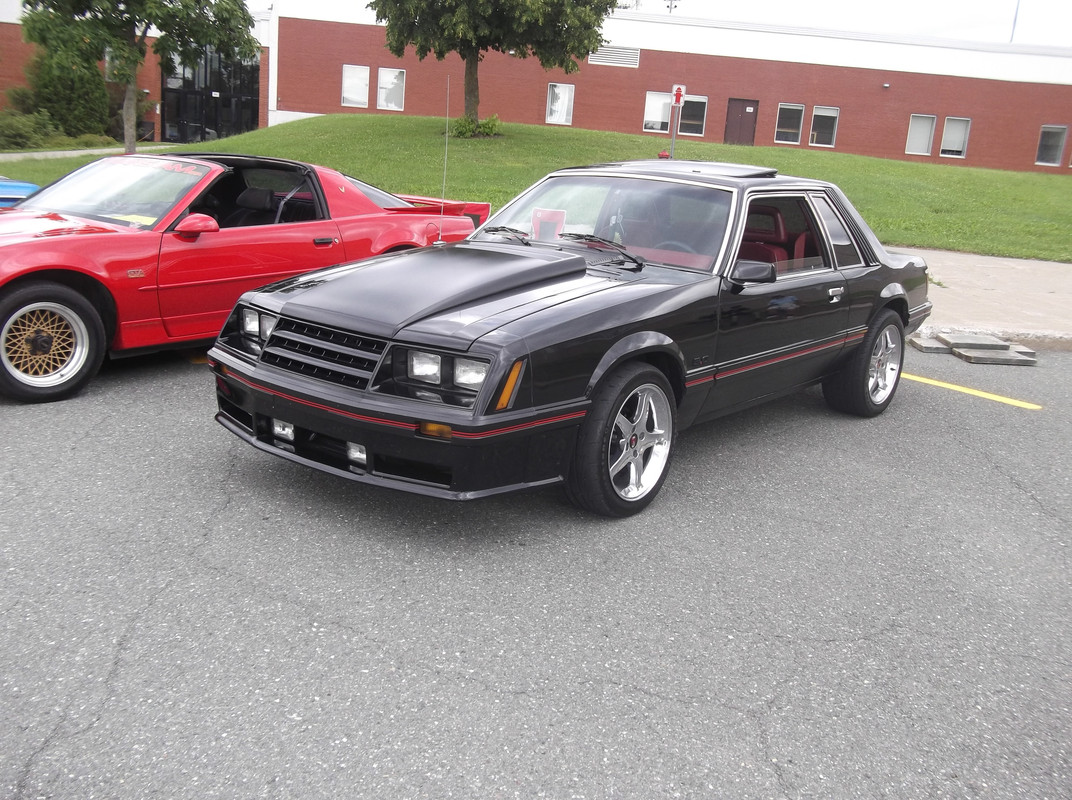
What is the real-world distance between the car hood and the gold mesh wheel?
1.62 metres

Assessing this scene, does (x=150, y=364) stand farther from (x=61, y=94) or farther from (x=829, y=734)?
(x=61, y=94)

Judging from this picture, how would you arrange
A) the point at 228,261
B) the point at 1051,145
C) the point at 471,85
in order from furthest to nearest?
the point at 1051,145, the point at 471,85, the point at 228,261

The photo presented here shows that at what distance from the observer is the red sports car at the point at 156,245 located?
5.00 meters

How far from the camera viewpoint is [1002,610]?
3.47 metres

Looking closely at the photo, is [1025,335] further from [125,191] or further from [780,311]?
[125,191]

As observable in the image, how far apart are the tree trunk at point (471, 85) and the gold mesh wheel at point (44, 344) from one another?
1929 centimetres

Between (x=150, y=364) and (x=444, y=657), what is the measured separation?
4176 millimetres

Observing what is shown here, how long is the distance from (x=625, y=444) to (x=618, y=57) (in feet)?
110

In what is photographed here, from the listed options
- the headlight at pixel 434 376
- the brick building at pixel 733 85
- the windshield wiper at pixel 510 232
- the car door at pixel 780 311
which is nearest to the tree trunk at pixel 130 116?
the windshield wiper at pixel 510 232

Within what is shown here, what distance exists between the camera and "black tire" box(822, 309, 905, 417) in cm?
571

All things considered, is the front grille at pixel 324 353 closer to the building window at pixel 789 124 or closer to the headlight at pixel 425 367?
the headlight at pixel 425 367

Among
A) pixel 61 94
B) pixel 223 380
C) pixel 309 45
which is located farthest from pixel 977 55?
pixel 223 380

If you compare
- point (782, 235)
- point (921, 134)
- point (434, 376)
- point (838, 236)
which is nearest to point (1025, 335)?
point (838, 236)

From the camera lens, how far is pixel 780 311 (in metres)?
4.80
